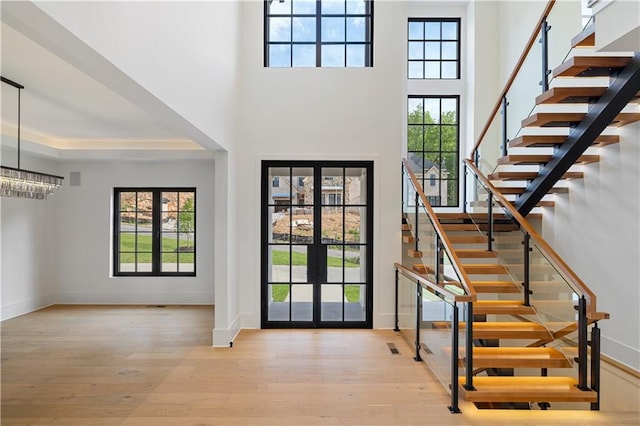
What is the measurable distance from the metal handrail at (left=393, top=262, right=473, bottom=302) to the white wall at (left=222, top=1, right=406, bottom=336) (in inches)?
17.6

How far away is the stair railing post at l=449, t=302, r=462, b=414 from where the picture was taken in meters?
3.05

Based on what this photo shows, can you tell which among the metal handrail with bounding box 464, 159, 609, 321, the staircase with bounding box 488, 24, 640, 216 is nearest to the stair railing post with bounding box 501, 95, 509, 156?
the staircase with bounding box 488, 24, 640, 216

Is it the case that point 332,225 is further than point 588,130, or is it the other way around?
point 332,225

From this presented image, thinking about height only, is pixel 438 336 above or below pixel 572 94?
below

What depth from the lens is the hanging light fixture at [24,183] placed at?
438cm

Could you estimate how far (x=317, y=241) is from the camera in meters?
5.52

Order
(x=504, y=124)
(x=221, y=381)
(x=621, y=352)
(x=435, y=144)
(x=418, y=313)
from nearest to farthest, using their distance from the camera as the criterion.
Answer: (x=221, y=381) < (x=621, y=352) < (x=418, y=313) < (x=504, y=124) < (x=435, y=144)

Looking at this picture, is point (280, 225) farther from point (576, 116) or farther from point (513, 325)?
point (576, 116)

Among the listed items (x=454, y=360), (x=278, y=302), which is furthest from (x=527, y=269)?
(x=278, y=302)

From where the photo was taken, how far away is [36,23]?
165cm

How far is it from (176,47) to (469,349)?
337cm

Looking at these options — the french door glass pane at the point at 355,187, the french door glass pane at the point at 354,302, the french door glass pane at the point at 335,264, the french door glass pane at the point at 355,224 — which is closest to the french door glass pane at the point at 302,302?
the french door glass pane at the point at 335,264

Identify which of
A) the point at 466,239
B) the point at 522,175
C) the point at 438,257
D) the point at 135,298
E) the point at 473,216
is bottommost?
the point at 135,298

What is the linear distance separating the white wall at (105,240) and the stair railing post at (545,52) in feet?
17.6
